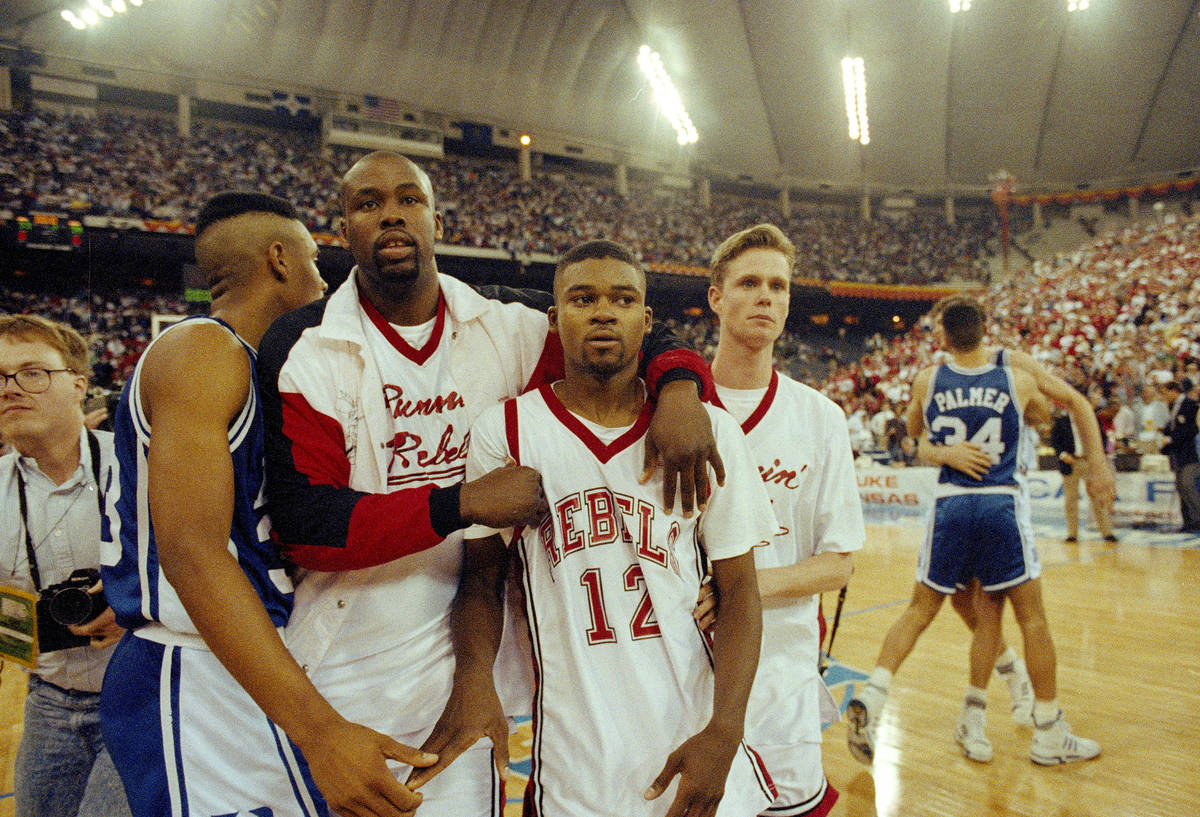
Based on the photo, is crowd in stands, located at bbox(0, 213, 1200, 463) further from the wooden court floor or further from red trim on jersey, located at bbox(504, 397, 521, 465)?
red trim on jersey, located at bbox(504, 397, 521, 465)

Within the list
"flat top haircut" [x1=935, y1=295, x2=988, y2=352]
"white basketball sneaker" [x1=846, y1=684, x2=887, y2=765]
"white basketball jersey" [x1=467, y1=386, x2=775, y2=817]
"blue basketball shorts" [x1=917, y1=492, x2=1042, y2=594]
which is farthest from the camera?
"flat top haircut" [x1=935, y1=295, x2=988, y2=352]

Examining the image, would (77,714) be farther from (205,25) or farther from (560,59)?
(560,59)

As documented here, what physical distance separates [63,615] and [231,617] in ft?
3.43

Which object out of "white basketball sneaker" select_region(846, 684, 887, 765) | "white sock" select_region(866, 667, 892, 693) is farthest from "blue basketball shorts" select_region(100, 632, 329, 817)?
"white sock" select_region(866, 667, 892, 693)

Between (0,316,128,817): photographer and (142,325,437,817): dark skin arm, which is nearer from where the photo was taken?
(142,325,437,817): dark skin arm

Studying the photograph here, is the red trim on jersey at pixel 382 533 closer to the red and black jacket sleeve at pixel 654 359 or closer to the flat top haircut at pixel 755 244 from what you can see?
the red and black jacket sleeve at pixel 654 359

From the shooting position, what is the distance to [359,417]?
1.49 meters

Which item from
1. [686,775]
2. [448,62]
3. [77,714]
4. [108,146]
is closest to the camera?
[686,775]

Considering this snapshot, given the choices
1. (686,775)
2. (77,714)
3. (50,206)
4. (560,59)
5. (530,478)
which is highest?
(560,59)

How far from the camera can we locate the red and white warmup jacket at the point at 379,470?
129cm

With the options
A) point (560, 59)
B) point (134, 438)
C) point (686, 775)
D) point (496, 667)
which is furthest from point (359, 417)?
point (560, 59)

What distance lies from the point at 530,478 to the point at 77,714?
1.60m

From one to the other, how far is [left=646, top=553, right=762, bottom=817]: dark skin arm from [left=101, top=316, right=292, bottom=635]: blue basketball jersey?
84cm

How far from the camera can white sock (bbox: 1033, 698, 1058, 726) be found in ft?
10.6
